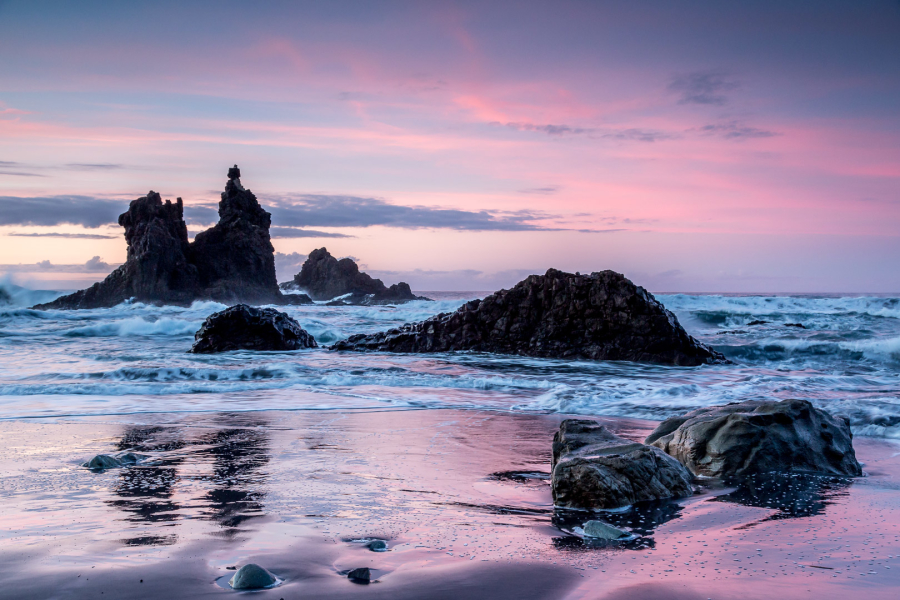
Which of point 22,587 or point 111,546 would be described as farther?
point 111,546

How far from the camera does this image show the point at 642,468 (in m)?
3.80

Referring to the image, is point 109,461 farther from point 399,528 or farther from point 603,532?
point 603,532

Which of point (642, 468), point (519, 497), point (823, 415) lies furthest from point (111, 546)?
point (823, 415)

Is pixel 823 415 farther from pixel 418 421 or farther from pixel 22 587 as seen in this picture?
pixel 22 587

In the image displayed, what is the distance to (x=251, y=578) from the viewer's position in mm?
2336

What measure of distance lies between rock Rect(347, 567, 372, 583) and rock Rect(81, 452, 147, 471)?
2738 mm

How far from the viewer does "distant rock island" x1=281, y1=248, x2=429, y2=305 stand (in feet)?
231

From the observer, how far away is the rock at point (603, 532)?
3025mm

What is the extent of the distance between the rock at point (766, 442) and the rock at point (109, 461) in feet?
12.9

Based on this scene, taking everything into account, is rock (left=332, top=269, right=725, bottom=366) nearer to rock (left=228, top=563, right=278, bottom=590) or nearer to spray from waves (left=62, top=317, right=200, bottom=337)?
spray from waves (left=62, top=317, right=200, bottom=337)

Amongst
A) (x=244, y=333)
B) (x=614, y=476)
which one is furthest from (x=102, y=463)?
(x=244, y=333)

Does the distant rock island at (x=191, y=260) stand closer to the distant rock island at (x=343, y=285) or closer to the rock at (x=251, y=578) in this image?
the distant rock island at (x=343, y=285)

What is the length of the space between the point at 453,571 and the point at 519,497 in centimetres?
141

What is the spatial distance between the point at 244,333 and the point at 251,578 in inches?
528
